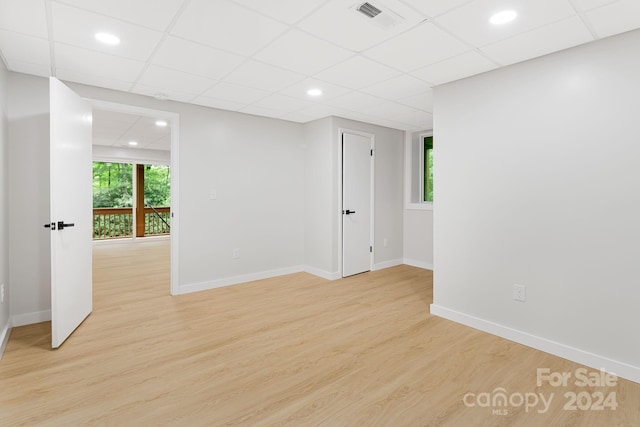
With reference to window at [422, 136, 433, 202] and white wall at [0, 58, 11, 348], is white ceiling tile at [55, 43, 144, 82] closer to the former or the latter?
white wall at [0, 58, 11, 348]

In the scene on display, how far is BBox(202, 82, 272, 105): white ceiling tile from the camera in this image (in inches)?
130

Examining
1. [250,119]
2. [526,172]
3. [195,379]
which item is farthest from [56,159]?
[526,172]

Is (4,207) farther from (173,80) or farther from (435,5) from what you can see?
(435,5)

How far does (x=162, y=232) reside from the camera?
9.27 metres

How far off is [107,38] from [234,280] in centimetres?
297

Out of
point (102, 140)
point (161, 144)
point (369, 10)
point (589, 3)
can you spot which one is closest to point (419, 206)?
point (589, 3)

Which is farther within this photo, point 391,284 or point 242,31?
point 391,284

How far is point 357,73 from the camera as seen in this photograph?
2.88 meters

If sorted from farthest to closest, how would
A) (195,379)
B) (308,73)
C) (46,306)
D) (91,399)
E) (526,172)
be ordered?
(46,306) → (308,73) → (526,172) → (195,379) → (91,399)

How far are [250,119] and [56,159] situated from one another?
7.84ft

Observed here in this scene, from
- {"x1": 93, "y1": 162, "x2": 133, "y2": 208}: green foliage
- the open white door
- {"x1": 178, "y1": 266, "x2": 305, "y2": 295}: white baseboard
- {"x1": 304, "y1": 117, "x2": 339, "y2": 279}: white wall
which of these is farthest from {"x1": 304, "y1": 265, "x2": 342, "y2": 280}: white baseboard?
{"x1": 93, "y1": 162, "x2": 133, "y2": 208}: green foliage

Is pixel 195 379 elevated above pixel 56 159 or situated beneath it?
situated beneath

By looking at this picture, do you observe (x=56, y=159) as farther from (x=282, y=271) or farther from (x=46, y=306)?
(x=282, y=271)

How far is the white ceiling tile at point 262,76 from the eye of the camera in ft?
9.09
